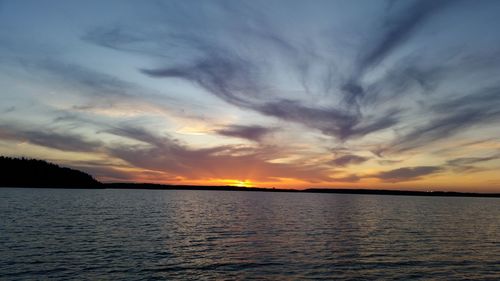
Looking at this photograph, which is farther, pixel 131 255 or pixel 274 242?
pixel 274 242

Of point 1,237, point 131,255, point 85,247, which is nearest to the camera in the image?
point 131,255

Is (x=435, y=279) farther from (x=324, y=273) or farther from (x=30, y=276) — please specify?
(x=30, y=276)

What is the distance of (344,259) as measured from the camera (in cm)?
4094

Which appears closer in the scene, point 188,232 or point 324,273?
point 324,273

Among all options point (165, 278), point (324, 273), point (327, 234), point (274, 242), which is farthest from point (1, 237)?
point (327, 234)

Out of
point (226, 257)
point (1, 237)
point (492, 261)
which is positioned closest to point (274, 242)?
point (226, 257)

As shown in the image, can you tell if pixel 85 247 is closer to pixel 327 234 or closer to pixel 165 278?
pixel 165 278

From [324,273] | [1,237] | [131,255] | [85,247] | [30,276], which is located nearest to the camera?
[30,276]

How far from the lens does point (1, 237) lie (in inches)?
1965

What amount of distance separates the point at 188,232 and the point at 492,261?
1741 inches

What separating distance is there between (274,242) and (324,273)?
1784 centimetres

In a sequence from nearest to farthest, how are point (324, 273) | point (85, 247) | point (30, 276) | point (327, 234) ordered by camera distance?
point (30, 276) → point (324, 273) → point (85, 247) → point (327, 234)

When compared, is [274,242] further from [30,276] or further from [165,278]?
[30,276]

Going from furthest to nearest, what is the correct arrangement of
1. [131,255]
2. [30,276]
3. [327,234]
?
[327,234], [131,255], [30,276]
